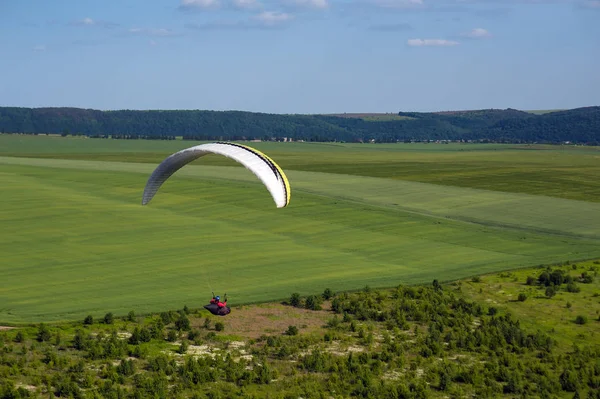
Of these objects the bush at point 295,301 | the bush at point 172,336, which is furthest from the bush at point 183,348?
the bush at point 295,301

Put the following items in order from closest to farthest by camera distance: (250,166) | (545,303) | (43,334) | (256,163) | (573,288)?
1. (43,334)
2. (250,166)
3. (256,163)
4. (545,303)
5. (573,288)

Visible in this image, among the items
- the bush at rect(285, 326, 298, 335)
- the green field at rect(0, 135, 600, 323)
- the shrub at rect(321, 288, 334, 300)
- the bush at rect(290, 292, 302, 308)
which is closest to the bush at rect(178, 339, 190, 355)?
the bush at rect(285, 326, 298, 335)

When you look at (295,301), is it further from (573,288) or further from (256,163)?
(573,288)

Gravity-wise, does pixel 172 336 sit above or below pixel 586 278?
below

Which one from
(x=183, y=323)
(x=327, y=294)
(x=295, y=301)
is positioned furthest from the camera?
(x=327, y=294)

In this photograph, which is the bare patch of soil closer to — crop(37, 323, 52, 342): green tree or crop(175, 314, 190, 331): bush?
crop(175, 314, 190, 331): bush

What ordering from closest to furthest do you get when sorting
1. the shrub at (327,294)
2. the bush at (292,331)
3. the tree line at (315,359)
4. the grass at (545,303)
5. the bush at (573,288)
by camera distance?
the tree line at (315,359), the bush at (292,331), the grass at (545,303), the shrub at (327,294), the bush at (573,288)

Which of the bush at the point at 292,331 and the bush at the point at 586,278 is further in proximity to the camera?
the bush at the point at 586,278

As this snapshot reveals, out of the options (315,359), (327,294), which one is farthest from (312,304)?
(315,359)

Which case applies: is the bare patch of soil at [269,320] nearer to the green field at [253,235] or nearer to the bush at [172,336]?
the green field at [253,235]
